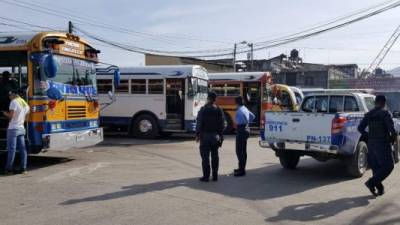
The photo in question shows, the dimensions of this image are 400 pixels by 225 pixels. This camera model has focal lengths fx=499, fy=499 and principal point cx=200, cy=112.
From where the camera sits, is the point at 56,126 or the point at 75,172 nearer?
the point at 75,172

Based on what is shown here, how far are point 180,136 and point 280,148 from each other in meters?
11.1

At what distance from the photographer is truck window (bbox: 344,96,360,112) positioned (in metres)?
12.4

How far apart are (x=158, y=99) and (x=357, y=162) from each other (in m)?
10.5

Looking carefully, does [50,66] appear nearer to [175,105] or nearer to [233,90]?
[175,105]

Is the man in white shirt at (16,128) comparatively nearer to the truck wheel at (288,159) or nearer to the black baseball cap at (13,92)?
the black baseball cap at (13,92)

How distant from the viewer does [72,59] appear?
12.6 metres

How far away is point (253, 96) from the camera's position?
77.2ft

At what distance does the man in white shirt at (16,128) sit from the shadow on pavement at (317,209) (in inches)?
239

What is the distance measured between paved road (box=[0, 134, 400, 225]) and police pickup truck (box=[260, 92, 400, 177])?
512 millimetres

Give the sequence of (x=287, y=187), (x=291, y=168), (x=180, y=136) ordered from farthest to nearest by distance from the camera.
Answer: (x=180, y=136), (x=291, y=168), (x=287, y=187)

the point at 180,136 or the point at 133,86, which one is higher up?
the point at 133,86

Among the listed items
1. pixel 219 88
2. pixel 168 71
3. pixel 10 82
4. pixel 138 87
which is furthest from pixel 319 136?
pixel 219 88

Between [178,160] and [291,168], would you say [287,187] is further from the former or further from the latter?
[178,160]

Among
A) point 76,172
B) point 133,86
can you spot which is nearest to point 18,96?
point 76,172
